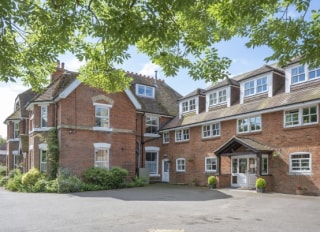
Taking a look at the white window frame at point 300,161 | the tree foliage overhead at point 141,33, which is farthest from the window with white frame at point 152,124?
the tree foliage overhead at point 141,33

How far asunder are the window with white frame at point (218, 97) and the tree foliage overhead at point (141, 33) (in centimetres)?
1805

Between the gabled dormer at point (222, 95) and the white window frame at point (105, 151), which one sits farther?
the gabled dormer at point (222, 95)

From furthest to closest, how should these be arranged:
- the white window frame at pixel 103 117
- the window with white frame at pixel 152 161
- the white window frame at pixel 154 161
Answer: the window with white frame at pixel 152 161 → the white window frame at pixel 154 161 → the white window frame at pixel 103 117

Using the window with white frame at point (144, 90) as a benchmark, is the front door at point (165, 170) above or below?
below

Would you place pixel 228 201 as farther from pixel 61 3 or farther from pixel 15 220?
pixel 61 3

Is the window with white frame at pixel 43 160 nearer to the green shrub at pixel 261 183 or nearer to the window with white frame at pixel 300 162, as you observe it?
the green shrub at pixel 261 183

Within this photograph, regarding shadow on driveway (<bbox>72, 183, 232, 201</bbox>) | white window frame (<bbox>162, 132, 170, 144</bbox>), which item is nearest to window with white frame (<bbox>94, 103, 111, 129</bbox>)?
shadow on driveway (<bbox>72, 183, 232, 201</bbox>)

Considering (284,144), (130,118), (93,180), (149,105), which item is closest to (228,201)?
(284,144)

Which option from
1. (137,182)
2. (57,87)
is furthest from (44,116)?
(137,182)

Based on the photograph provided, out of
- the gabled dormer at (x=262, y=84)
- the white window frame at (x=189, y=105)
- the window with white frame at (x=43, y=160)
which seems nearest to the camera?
the gabled dormer at (x=262, y=84)

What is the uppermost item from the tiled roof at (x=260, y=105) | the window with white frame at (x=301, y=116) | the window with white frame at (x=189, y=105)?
the window with white frame at (x=189, y=105)

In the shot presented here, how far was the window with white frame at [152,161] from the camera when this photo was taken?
2974cm

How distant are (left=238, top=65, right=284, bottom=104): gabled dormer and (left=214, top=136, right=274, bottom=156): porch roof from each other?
122 inches

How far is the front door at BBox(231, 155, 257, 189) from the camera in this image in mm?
21916
